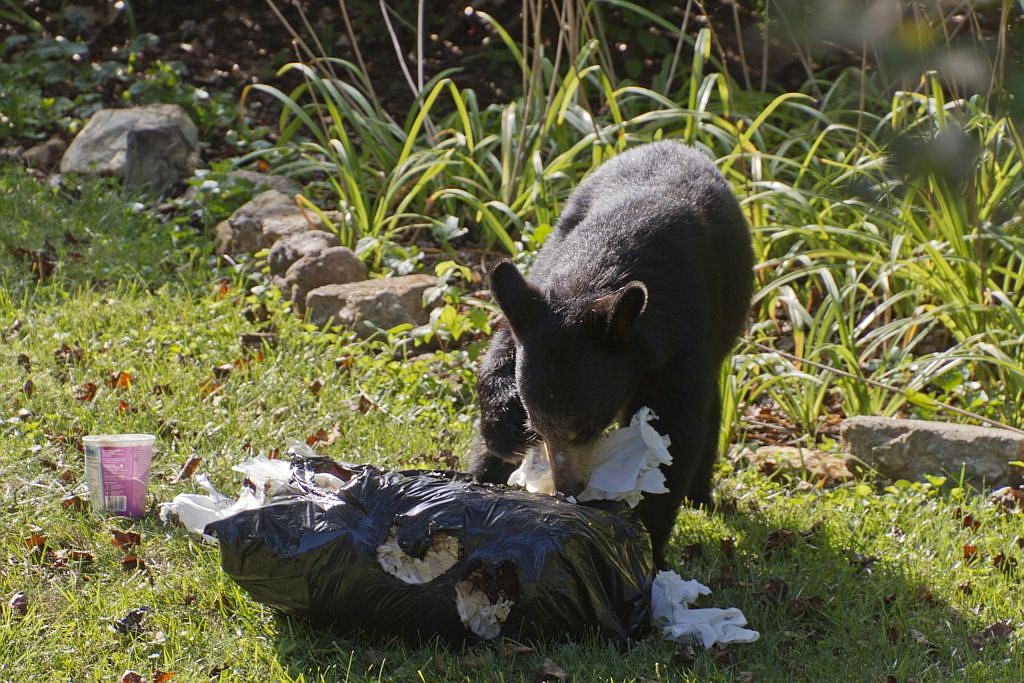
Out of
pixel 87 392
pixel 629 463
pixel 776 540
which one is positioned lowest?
pixel 776 540

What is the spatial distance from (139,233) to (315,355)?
2.26m

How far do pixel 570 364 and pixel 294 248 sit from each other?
3441 millimetres

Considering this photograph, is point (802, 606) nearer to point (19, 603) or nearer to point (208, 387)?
point (19, 603)

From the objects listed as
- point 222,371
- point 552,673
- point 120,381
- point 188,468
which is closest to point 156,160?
point 222,371

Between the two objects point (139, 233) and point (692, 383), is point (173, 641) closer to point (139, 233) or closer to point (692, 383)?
point (692, 383)

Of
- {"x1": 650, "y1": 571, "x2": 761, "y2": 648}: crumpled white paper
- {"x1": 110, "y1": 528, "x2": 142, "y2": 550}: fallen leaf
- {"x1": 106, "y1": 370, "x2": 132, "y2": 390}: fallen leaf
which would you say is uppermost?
{"x1": 110, "y1": 528, "x2": 142, "y2": 550}: fallen leaf

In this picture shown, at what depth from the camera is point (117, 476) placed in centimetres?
399

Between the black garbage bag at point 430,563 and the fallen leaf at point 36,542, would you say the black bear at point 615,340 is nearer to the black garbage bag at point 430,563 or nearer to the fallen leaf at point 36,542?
the black garbage bag at point 430,563

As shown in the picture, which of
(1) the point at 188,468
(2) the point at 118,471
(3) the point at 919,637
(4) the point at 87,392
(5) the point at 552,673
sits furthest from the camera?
(4) the point at 87,392

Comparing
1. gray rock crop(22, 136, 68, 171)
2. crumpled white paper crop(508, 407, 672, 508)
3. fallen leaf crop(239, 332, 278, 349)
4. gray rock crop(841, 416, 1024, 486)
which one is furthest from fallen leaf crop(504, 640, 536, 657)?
gray rock crop(22, 136, 68, 171)

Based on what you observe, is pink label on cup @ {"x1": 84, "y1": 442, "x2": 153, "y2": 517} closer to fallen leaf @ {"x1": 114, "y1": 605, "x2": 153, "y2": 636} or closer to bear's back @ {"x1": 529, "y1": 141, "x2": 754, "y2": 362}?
fallen leaf @ {"x1": 114, "y1": 605, "x2": 153, "y2": 636}

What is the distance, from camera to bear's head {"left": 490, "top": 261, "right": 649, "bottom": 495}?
366cm

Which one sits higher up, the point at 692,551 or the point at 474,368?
the point at 692,551

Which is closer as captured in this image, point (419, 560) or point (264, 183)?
point (419, 560)
